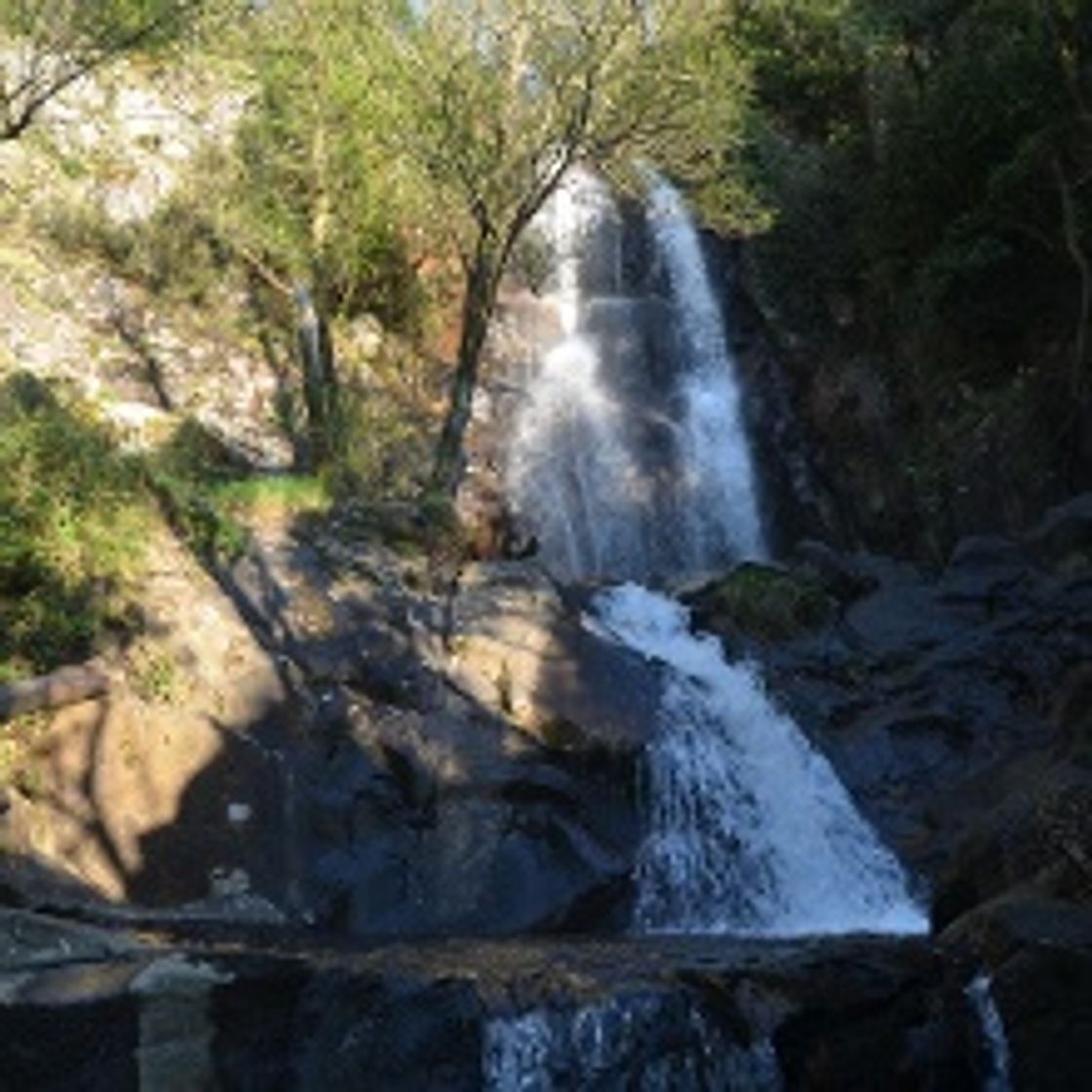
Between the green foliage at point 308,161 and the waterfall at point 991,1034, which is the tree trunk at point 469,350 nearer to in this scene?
the green foliage at point 308,161

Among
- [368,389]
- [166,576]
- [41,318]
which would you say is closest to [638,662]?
[166,576]

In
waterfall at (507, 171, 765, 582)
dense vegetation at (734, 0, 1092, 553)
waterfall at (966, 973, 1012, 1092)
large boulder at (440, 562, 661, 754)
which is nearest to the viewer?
waterfall at (966, 973, 1012, 1092)

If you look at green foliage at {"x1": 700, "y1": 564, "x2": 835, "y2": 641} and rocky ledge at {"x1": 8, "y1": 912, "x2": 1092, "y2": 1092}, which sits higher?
green foliage at {"x1": 700, "y1": 564, "x2": 835, "y2": 641}

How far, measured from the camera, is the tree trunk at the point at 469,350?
1569 cm

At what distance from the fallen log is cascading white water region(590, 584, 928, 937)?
4.65 metres

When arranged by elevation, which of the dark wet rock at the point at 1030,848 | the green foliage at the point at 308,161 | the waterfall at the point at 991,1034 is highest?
the green foliage at the point at 308,161

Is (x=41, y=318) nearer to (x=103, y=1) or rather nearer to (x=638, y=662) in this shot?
(x=103, y=1)

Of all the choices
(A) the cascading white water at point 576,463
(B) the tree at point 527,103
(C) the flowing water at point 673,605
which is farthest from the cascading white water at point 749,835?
(A) the cascading white water at point 576,463

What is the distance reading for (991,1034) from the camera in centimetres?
778

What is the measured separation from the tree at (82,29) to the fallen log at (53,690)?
406 cm

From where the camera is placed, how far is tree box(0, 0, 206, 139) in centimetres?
1029

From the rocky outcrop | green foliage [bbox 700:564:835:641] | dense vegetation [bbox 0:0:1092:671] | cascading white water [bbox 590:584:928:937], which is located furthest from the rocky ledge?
green foliage [bbox 700:564:835:641]

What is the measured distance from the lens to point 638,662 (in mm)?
13648

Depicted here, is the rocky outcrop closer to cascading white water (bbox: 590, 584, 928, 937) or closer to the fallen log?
cascading white water (bbox: 590, 584, 928, 937)
